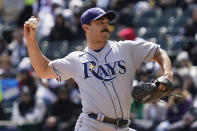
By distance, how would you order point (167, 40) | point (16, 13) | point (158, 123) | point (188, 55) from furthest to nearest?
1. point (16, 13)
2. point (167, 40)
3. point (188, 55)
4. point (158, 123)

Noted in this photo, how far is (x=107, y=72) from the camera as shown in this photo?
189 inches

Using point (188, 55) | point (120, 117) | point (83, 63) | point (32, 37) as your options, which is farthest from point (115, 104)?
point (188, 55)

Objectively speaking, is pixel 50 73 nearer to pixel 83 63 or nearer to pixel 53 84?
pixel 83 63

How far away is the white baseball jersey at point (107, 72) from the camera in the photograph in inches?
188

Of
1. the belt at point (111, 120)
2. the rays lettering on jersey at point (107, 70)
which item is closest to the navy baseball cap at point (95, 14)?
the rays lettering on jersey at point (107, 70)

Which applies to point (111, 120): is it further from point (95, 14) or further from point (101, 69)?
point (95, 14)

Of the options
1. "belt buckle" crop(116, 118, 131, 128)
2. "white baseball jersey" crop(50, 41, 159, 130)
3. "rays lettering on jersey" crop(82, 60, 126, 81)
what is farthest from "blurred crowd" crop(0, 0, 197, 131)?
"belt buckle" crop(116, 118, 131, 128)

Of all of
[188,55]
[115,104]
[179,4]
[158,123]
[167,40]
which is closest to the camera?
[115,104]

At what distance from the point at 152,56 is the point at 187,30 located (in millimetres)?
5883

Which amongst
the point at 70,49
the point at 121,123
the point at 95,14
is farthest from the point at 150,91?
the point at 70,49

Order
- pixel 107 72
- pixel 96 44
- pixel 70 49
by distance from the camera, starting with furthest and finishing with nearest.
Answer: pixel 70 49 < pixel 96 44 < pixel 107 72

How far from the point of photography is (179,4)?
39.3 ft

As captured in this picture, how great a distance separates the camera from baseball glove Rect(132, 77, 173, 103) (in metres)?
4.59

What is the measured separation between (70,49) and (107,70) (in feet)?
24.1
